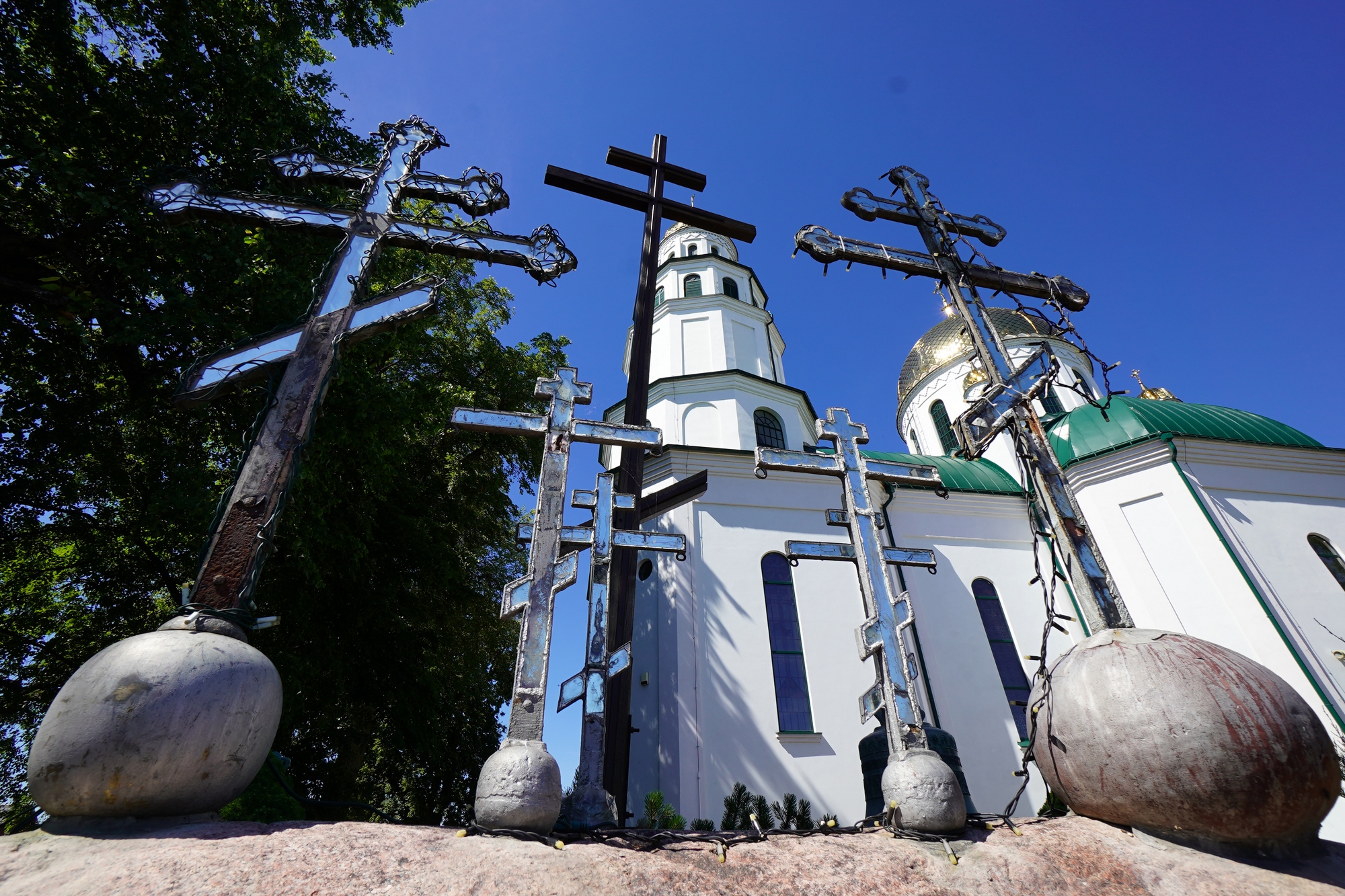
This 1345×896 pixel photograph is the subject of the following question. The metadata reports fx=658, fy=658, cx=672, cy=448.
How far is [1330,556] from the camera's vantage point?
→ 1153cm

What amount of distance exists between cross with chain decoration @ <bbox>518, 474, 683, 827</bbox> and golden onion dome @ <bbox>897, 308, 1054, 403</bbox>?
64.3 ft

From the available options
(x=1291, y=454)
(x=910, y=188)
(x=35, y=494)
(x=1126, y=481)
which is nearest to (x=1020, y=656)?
(x=1126, y=481)

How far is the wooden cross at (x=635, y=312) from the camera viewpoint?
586 centimetres

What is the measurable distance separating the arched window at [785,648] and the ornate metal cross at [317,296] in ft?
23.7

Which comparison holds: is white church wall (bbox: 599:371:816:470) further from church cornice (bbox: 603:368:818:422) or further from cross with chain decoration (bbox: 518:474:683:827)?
cross with chain decoration (bbox: 518:474:683:827)

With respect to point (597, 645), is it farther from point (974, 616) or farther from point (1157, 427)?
point (1157, 427)

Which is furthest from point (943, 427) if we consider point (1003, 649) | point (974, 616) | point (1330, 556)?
point (1330, 556)

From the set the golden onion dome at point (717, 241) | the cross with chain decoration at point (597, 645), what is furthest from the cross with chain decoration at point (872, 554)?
the golden onion dome at point (717, 241)

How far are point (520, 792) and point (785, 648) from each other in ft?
28.4

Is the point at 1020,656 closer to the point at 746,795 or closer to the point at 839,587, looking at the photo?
the point at 839,587

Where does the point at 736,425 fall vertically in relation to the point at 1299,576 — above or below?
above

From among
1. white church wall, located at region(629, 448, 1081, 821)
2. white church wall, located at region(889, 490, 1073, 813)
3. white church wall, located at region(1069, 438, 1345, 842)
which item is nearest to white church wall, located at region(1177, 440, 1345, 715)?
white church wall, located at region(1069, 438, 1345, 842)

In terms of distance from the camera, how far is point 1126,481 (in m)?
12.5

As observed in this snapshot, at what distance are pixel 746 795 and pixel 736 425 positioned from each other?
25.3ft
